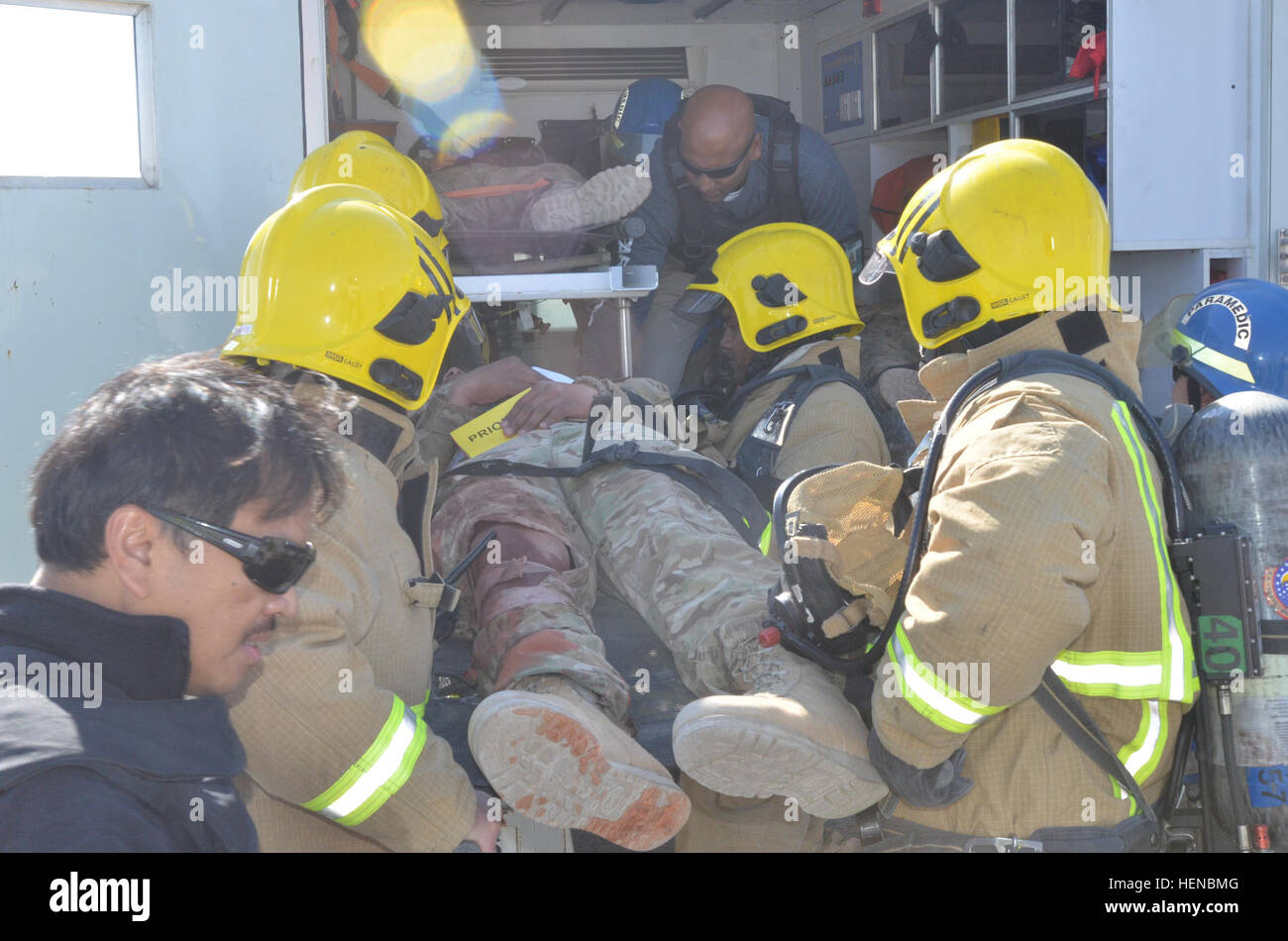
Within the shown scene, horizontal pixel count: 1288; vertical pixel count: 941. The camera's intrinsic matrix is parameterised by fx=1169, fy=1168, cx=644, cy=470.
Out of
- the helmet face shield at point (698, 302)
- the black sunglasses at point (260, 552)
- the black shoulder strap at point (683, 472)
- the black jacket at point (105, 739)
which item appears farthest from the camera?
the helmet face shield at point (698, 302)

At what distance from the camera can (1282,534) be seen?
2.02 meters

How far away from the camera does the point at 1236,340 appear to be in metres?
3.38

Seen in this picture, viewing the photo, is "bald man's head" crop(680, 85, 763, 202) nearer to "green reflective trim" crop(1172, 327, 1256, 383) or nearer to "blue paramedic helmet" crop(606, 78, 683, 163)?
"blue paramedic helmet" crop(606, 78, 683, 163)

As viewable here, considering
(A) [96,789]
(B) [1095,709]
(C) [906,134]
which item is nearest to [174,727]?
(A) [96,789]

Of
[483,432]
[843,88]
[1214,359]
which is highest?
[843,88]

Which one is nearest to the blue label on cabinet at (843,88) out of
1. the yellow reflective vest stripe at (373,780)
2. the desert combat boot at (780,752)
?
the desert combat boot at (780,752)

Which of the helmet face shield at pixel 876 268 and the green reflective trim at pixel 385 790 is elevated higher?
the helmet face shield at pixel 876 268

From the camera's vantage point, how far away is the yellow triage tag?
351 cm

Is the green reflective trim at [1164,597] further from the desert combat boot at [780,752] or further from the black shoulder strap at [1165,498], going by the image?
the desert combat boot at [780,752]

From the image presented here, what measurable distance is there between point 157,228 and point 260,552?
256cm

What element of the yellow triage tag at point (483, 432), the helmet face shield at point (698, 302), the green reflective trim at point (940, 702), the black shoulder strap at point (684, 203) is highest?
the black shoulder strap at point (684, 203)

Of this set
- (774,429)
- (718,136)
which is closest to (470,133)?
(718,136)

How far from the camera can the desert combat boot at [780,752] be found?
2.00m

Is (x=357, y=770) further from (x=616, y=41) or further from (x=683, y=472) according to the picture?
(x=616, y=41)
